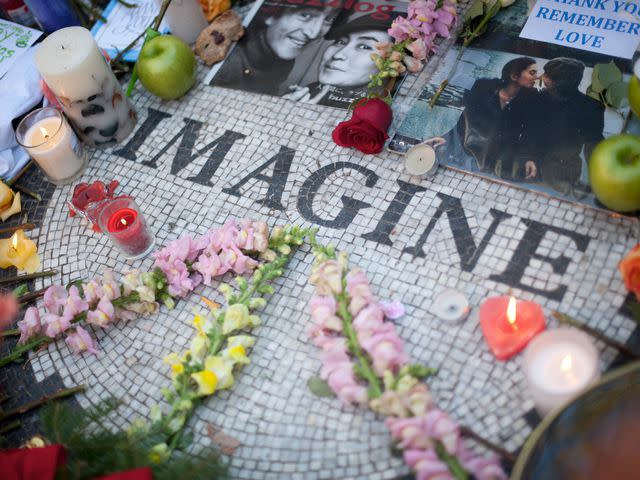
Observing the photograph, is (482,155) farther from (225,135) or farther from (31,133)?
(31,133)

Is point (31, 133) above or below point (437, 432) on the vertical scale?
above

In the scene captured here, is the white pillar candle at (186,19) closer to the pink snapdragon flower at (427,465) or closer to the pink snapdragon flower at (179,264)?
the pink snapdragon flower at (179,264)

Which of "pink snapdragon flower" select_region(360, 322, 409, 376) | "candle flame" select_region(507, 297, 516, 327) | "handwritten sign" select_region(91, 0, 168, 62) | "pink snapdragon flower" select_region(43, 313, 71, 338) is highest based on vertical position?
"handwritten sign" select_region(91, 0, 168, 62)

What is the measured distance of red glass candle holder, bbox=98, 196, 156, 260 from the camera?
2.89ft

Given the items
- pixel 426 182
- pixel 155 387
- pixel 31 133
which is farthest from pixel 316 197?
pixel 31 133

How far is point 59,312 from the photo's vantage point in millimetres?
854

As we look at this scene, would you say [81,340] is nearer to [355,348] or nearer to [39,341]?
[39,341]

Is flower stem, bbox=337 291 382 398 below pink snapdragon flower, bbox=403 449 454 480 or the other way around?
the other way around

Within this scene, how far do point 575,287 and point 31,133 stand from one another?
882mm

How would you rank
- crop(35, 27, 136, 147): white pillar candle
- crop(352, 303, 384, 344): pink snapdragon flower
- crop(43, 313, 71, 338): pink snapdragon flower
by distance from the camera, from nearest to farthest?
crop(352, 303, 384, 344): pink snapdragon flower
crop(43, 313, 71, 338): pink snapdragon flower
crop(35, 27, 136, 147): white pillar candle

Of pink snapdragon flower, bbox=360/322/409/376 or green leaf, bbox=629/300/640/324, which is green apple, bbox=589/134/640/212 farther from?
pink snapdragon flower, bbox=360/322/409/376

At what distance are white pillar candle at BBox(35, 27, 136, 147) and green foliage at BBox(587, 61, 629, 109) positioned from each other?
767 mm

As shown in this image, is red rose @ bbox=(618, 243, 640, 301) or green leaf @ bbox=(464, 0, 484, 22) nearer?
red rose @ bbox=(618, 243, 640, 301)

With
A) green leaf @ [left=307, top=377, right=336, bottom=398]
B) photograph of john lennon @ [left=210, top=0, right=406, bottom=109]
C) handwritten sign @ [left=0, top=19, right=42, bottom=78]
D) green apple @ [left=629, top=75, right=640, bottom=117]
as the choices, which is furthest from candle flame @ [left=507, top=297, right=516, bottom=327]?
handwritten sign @ [left=0, top=19, right=42, bottom=78]
